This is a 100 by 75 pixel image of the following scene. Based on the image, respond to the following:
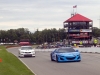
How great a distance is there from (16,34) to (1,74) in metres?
154

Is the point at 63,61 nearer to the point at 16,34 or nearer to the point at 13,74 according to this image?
the point at 13,74

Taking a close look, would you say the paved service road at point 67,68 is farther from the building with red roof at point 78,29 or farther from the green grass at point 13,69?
the building with red roof at point 78,29

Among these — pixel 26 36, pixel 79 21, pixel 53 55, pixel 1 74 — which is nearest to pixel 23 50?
pixel 53 55

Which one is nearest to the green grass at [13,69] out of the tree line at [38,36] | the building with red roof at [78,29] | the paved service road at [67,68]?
the paved service road at [67,68]

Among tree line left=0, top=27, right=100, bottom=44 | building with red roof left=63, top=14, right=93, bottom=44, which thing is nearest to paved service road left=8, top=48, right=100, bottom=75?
building with red roof left=63, top=14, right=93, bottom=44

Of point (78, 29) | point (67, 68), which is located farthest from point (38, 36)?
point (67, 68)

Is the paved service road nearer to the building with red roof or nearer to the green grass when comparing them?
the green grass

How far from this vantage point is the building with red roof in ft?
368

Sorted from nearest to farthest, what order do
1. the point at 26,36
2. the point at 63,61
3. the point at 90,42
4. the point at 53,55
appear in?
the point at 63,61 → the point at 53,55 → the point at 90,42 → the point at 26,36

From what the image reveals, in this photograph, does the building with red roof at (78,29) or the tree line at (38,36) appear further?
the tree line at (38,36)

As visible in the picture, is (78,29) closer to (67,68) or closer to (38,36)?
(38,36)

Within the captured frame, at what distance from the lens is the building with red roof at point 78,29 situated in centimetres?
11212

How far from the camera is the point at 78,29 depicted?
11225 centimetres

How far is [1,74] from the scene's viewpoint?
14938mm
